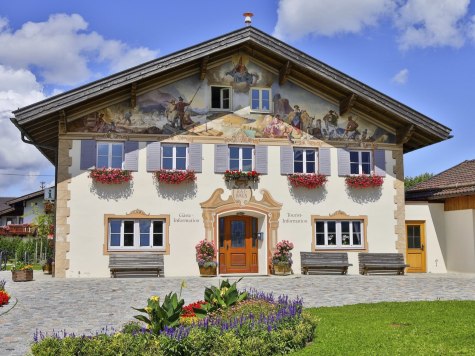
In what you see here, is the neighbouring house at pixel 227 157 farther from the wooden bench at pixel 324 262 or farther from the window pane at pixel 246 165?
the wooden bench at pixel 324 262

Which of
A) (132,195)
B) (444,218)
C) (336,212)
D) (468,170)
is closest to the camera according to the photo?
(132,195)

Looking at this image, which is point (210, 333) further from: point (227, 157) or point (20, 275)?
point (227, 157)

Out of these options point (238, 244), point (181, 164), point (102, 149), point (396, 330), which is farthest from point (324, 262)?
point (396, 330)

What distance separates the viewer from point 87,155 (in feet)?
54.4

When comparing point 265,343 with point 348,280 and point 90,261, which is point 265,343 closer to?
point 348,280

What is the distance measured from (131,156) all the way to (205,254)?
11.8 feet

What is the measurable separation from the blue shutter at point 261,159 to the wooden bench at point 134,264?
4.01m

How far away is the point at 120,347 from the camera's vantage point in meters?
5.90

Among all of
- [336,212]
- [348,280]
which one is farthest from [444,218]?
[348,280]

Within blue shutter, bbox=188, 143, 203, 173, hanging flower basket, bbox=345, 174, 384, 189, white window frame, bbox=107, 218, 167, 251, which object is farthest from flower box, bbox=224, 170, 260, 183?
hanging flower basket, bbox=345, 174, 384, 189

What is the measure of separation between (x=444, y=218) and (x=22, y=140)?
45.2ft

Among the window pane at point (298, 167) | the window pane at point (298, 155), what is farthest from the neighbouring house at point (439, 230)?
the window pane at point (298, 155)

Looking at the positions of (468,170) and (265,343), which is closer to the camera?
(265,343)

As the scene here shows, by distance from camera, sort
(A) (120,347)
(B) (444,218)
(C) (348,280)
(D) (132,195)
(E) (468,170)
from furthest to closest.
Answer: (E) (468,170), (B) (444,218), (D) (132,195), (C) (348,280), (A) (120,347)
